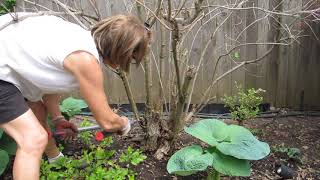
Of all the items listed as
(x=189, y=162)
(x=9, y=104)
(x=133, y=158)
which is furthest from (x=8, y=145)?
(x=189, y=162)

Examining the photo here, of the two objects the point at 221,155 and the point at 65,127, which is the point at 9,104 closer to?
the point at 65,127

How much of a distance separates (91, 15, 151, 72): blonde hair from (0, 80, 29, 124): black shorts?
0.54m

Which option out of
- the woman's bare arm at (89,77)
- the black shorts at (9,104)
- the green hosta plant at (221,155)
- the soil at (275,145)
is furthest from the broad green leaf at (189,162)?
the black shorts at (9,104)

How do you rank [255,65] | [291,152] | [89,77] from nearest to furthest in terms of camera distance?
[89,77] < [291,152] < [255,65]

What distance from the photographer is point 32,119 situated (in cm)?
248

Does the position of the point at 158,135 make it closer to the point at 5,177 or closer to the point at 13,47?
the point at 5,177

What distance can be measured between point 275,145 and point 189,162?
111 centimetres

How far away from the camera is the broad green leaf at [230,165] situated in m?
2.87

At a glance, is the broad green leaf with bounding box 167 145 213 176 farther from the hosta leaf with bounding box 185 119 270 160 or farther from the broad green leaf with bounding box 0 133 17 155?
the broad green leaf with bounding box 0 133 17 155

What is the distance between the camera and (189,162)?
9.55 ft

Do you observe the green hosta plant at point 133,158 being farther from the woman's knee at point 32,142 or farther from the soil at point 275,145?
the woman's knee at point 32,142

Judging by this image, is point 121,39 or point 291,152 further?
point 291,152

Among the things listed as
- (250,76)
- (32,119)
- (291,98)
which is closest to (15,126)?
(32,119)

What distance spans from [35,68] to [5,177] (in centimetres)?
116
